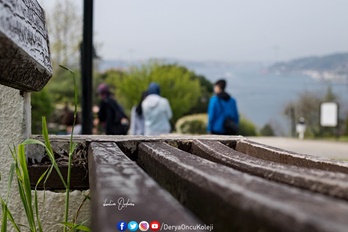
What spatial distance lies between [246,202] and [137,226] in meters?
0.24

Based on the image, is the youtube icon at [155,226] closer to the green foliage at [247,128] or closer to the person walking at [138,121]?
the person walking at [138,121]

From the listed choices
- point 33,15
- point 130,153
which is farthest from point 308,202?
point 130,153

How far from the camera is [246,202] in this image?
860 mm

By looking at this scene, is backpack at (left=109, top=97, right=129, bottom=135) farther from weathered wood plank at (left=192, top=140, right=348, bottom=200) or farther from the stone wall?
weathered wood plank at (left=192, top=140, right=348, bottom=200)

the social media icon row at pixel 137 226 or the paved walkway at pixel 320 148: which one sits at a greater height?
the social media icon row at pixel 137 226

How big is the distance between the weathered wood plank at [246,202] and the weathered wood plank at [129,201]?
0.05m

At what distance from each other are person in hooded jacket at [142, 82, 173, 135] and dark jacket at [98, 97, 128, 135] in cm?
38

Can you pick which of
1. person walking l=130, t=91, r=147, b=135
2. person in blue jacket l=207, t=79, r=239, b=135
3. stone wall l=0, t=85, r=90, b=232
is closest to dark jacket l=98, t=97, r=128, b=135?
person walking l=130, t=91, r=147, b=135

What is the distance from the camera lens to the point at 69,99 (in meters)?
26.6

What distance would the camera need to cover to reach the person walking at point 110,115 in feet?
25.0

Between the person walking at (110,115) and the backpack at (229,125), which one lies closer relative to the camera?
the backpack at (229,125)

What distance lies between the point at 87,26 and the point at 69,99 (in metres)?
20.9

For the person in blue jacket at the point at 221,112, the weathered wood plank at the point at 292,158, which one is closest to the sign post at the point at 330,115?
the person in blue jacket at the point at 221,112

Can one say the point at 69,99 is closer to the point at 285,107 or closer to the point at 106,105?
the point at 285,107
